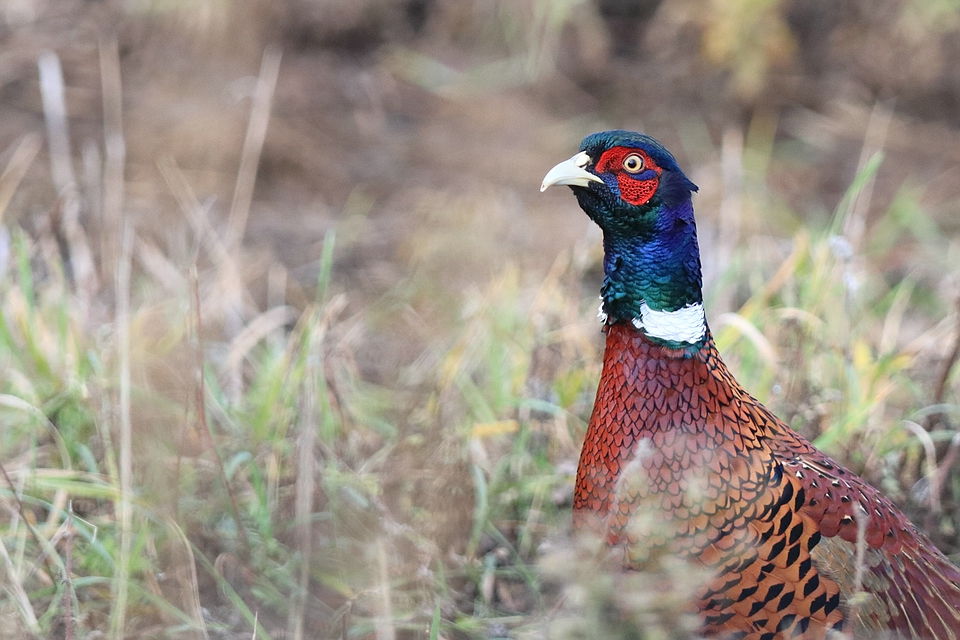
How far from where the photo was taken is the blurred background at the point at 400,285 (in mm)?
2354

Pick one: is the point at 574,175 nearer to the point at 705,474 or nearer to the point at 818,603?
the point at 705,474

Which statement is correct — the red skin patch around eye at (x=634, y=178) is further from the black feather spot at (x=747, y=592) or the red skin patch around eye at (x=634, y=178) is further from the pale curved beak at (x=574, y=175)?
the black feather spot at (x=747, y=592)

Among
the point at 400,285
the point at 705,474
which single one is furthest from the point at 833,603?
the point at 400,285

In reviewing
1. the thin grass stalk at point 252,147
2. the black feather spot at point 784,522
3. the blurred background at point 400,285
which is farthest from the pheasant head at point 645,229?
the thin grass stalk at point 252,147

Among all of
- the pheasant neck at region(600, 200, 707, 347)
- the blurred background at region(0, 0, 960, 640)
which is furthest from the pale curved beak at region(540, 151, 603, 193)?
the blurred background at region(0, 0, 960, 640)

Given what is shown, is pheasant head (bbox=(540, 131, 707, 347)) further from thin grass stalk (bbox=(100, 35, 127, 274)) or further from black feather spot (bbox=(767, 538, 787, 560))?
thin grass stalk (bbox=(100, 35, 127, 274))

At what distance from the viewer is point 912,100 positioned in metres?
5.61

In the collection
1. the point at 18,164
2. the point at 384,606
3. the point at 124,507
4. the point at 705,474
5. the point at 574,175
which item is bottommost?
the point at 124,507

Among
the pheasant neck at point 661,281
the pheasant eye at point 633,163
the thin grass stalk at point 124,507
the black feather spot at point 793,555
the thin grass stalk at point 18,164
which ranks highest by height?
the pheasant eye at point 633,163

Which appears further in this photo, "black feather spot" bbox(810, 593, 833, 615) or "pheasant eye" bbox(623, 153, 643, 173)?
"pheasant eye" bbox(623, 153, 643, 173)

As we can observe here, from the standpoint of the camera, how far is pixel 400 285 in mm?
3246

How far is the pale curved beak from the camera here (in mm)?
2008

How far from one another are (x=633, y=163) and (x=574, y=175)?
0.40 feet

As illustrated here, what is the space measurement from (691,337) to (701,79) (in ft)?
13.0
